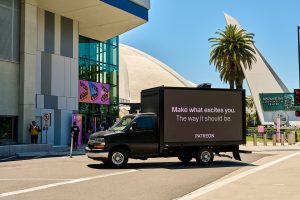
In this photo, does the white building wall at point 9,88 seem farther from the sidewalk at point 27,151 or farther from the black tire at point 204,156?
the black tire at point 204,156

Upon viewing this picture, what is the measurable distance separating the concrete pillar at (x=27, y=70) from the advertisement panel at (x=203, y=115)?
13.0m

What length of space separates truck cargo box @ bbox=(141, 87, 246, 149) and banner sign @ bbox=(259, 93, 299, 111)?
7256 cm

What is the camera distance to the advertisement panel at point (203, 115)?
16.7 meters

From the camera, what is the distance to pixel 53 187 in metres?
11.2

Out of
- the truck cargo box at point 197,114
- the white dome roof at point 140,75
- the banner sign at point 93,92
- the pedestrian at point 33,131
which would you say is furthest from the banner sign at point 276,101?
the truck cargo box at point 197,114

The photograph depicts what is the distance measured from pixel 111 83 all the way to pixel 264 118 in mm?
55603

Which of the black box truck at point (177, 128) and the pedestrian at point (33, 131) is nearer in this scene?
the black box truck at point (177, 128)

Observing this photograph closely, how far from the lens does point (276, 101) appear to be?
297 feet

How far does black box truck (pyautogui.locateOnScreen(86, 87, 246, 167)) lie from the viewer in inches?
631

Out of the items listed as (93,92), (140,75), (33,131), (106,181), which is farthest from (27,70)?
(140,75)

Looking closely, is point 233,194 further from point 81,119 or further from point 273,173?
point 81,119

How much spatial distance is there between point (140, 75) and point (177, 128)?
95326 mm

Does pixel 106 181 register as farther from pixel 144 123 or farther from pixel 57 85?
pixel 57 85

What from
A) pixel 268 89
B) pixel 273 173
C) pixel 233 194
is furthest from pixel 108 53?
pixel 268 89
